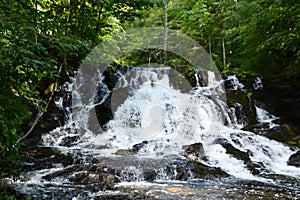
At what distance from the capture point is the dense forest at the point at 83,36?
2.46 m

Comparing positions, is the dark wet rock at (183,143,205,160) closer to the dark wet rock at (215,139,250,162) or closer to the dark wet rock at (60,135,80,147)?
the dark wet rock at (215,139,250,162)

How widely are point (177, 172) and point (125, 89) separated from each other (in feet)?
19.7

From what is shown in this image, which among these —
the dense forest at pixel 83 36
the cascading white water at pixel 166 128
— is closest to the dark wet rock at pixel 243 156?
the cascading white water at pixel 166 128

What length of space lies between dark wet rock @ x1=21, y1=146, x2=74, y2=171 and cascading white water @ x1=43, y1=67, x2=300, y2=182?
2.05 feet

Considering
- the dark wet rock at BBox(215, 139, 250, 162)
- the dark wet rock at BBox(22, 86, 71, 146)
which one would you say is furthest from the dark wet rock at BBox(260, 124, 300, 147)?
the dark wet rock at BBox(22, 86, 71, 146)

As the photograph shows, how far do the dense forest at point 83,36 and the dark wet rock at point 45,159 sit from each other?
0.76m

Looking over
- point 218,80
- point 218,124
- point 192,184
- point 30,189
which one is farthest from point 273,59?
point 30,189

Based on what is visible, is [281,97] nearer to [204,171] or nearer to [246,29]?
[246,29]

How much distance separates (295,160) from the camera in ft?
22.8

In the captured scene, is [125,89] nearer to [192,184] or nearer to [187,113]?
[187,113]

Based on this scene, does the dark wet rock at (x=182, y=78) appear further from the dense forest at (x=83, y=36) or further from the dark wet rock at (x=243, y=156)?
the dark wet rock at (x=243, y=156)

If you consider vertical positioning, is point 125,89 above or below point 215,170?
above

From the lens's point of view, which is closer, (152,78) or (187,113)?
(187,113)

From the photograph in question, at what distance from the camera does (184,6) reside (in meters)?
15.1
